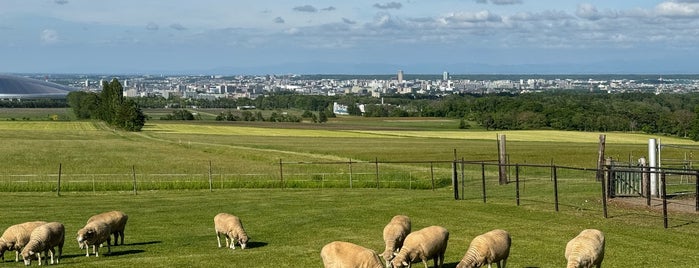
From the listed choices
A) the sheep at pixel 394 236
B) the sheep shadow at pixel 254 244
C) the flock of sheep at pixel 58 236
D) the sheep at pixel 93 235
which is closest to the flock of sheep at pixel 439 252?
the sheep at pixel 394 236

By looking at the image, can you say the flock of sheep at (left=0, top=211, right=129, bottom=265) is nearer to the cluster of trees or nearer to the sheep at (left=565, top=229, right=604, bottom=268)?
the sheep at (left=565, top=229, right=604, bottom=268)

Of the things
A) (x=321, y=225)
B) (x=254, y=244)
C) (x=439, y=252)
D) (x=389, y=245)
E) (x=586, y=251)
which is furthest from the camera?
(x=321, y=225)

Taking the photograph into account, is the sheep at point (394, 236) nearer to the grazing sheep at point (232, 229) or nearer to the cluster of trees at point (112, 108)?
the grazing sheep at point (232, 229)

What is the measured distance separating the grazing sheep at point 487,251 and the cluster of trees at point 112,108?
116 meters

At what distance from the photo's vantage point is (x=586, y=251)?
1784 cm

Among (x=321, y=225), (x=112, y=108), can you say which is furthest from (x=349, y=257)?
(x=112, y=108)

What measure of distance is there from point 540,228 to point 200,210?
557 inches

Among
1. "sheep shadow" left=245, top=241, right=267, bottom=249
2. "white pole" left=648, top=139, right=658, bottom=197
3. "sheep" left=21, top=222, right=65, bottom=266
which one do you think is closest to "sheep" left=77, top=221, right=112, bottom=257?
"sheep" left=21, top=222, right=65, bottom=266

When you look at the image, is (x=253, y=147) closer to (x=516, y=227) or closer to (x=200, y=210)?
(x=200, y=210)

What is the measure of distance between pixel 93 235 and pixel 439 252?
9078 mm

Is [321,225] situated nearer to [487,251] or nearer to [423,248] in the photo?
[423,248]

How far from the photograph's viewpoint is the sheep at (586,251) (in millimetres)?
17672

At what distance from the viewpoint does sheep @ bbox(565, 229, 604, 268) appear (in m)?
17.7

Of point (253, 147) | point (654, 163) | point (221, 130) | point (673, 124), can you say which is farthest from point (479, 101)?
point (654, 163)
